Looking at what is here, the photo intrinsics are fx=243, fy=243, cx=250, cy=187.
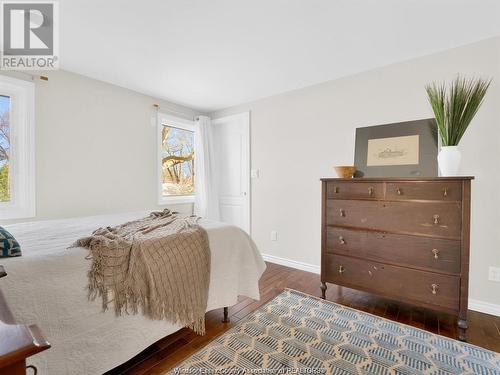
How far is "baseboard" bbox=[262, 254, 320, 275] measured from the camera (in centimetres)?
306

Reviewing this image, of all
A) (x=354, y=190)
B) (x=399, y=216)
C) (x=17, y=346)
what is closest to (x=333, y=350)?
(x=399, y=216)

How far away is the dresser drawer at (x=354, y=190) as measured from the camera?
2070 millimetres

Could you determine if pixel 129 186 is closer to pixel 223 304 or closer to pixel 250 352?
pixel 223 304

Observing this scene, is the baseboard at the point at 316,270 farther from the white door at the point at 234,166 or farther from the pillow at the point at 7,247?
the pillow at the point at 7,247

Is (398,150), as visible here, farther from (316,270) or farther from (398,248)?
(316,270)

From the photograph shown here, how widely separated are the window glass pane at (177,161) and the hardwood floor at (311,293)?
2.03 meters

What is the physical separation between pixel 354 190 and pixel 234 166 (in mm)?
2158

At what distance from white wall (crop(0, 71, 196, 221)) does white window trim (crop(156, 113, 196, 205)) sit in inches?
2.7

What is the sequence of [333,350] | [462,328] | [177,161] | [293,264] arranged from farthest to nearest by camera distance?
[177,161]
[293,264]
[462,328]
[333,350]

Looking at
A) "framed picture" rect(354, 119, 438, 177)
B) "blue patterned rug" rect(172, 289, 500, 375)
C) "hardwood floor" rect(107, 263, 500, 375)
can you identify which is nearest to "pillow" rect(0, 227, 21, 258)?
"hardwood floor" rect(107, 263, 500, 375)

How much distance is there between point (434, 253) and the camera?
5.97ft

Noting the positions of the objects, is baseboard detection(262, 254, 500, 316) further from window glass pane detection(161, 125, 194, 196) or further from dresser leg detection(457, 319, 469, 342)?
window glass pane detection(161, 125, 194, 196)

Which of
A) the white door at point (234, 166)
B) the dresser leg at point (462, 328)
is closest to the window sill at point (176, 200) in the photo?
the white door at point (234, 166)

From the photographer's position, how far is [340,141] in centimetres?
284
